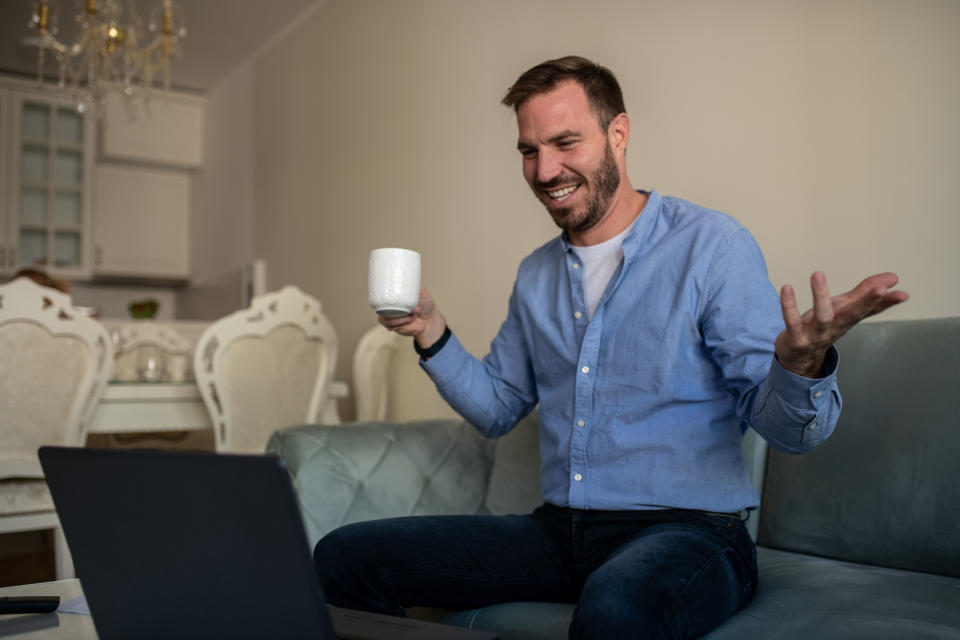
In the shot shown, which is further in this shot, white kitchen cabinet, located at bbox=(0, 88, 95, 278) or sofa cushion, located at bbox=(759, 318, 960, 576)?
white kitchen cabinet, located at bbox=(0, 88, 95, 278)

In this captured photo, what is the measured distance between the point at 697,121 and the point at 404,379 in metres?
1.66

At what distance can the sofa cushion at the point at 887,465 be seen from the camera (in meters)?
1.26

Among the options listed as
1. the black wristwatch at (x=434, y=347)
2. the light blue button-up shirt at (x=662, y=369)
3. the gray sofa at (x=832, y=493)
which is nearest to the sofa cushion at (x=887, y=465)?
the gray sofa at (x=832, y=493)

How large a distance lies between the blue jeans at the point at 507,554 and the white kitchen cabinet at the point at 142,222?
15.3ft

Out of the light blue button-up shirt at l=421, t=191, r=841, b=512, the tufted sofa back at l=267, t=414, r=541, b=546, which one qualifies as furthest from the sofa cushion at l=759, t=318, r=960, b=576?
the tufted sofa back at l=267, t=414, r=541, b=546

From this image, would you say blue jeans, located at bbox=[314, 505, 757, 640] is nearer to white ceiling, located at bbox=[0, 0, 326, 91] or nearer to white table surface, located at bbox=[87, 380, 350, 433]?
white table surface, located at bbox=[87, 380, 350, 433]

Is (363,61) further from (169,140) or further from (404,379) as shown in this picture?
(169,140)

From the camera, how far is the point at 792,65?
1842 millimetres

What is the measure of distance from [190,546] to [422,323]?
770mm

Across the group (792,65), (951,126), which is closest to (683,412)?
(951,126)

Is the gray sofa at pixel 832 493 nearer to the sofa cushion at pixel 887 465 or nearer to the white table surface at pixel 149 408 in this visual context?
the sofa cushion at pixel 887 465

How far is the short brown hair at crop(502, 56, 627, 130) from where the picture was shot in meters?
1.41

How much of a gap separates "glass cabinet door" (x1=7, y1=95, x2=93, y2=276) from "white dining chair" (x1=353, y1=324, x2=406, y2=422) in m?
2.91

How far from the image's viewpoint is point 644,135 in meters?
2.22
